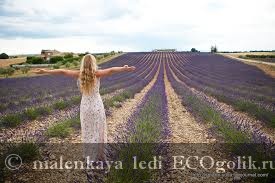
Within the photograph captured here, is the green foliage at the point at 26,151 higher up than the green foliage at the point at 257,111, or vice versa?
the green foliage at the point at 26,151

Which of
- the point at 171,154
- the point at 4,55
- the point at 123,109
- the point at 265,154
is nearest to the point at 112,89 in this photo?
the point at 123,109

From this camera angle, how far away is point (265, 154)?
14.2ft

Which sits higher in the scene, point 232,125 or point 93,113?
point 93,113

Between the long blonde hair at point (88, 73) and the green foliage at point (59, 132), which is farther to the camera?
the green foliage at point (59, 132)

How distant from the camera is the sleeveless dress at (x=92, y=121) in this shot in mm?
4680

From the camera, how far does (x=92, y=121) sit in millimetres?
4711

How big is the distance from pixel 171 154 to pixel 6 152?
2.72 m

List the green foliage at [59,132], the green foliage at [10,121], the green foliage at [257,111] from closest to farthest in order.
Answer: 1. the green foliage at [59,132]
2. the green foliage at [10,121]
3. the green foliage at [257,111]

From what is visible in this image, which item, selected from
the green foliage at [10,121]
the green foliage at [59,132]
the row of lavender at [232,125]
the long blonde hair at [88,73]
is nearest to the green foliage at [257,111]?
the row of lavender at [232,125]

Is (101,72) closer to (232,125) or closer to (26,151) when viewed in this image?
(26,151)

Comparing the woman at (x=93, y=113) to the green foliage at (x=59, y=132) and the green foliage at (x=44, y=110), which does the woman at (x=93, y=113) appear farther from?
the green foliage at (x=44, y=110)

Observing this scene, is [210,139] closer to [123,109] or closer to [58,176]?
[58,176]

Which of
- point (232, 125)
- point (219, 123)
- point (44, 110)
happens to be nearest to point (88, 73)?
point (232, 125)

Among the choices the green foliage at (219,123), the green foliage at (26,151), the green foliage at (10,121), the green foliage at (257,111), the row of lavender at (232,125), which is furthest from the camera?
the green foliage at (257,111)
